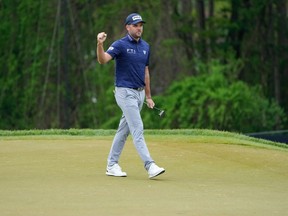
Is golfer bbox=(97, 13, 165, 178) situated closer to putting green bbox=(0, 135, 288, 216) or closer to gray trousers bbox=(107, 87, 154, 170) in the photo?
gray trousers bbox=(107, 87, 154, 170)

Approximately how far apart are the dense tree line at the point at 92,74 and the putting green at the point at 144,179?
829 inches

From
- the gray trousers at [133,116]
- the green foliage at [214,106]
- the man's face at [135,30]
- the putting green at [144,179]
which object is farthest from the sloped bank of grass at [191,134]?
the green foliage at [214,106]

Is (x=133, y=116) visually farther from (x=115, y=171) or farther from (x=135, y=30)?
(x=135, y=30)

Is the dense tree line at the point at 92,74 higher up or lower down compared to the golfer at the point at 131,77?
lower down

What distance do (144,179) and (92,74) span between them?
93.6 ft

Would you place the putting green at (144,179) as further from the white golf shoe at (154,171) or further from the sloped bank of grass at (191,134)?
the sloped bank of grass at (191,134)

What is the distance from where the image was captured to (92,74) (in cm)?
4044

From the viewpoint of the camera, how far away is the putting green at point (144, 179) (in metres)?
9.91

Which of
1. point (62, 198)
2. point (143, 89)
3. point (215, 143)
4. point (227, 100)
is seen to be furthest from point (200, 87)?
point (62, 198)

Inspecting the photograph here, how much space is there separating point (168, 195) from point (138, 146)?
155 centimetres

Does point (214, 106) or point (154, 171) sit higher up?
point (154, 171)

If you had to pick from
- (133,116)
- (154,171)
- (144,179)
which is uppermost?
(133,116)

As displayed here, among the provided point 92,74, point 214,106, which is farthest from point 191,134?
point 92,74

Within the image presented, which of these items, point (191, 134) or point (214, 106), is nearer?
point (191, 134)
